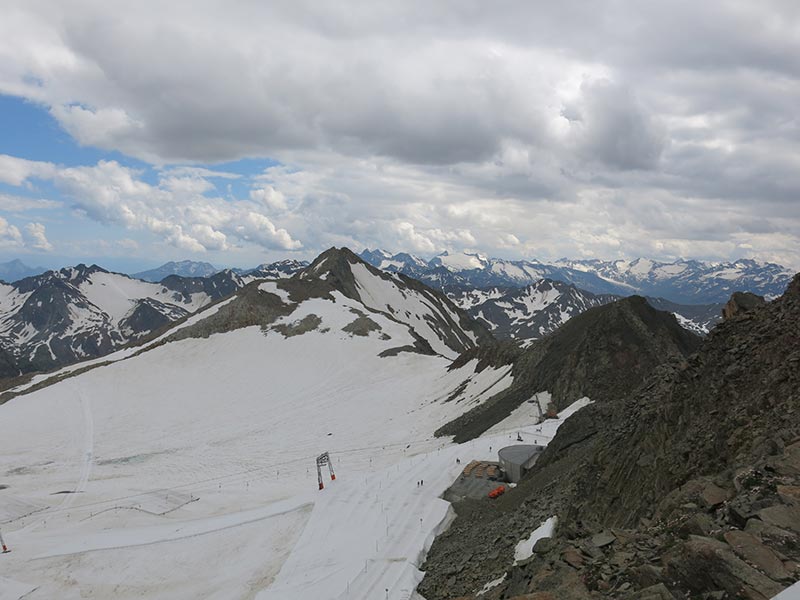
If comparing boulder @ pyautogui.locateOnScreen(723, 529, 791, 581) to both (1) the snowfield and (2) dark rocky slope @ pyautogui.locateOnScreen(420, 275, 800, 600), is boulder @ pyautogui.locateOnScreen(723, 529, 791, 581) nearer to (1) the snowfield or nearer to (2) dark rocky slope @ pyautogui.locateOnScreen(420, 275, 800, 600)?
(2) dark rocky slope @ pyautogui.locateOnScreen(420, 275, 800, 600)

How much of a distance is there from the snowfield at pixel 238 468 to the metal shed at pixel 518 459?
3788 millimetres

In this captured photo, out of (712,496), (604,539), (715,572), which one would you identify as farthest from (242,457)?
(715,572)

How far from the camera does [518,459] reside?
30.2 metres

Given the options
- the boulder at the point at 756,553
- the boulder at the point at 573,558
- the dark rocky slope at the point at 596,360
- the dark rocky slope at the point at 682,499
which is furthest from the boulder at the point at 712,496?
the dark rocky slope at the point at 596,360

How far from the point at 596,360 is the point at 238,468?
123 ft

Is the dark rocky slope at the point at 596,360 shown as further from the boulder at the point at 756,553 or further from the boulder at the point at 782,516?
the boulder at the point at 756,553

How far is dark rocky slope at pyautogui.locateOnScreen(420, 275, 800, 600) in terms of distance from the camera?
7.65 meters

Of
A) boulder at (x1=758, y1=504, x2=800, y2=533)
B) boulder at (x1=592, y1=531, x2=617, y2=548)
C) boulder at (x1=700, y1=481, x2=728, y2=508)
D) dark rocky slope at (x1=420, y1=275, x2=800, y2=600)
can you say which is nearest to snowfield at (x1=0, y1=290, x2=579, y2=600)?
dark rocky slope at (x1=420, y1=275, x2=800, y2=600)

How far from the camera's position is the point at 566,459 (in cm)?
2545

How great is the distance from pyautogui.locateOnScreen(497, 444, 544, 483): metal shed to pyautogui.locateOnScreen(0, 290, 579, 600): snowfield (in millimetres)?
3788

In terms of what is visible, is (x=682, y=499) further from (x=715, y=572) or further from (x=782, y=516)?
(x=715, y=572)

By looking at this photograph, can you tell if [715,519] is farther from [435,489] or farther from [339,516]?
[339,516]

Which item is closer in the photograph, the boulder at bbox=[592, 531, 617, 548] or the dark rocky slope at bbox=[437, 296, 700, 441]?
the boulder at bbox=[592, 531, 617, 548]

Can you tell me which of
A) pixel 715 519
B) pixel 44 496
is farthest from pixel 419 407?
pixel 715 519
